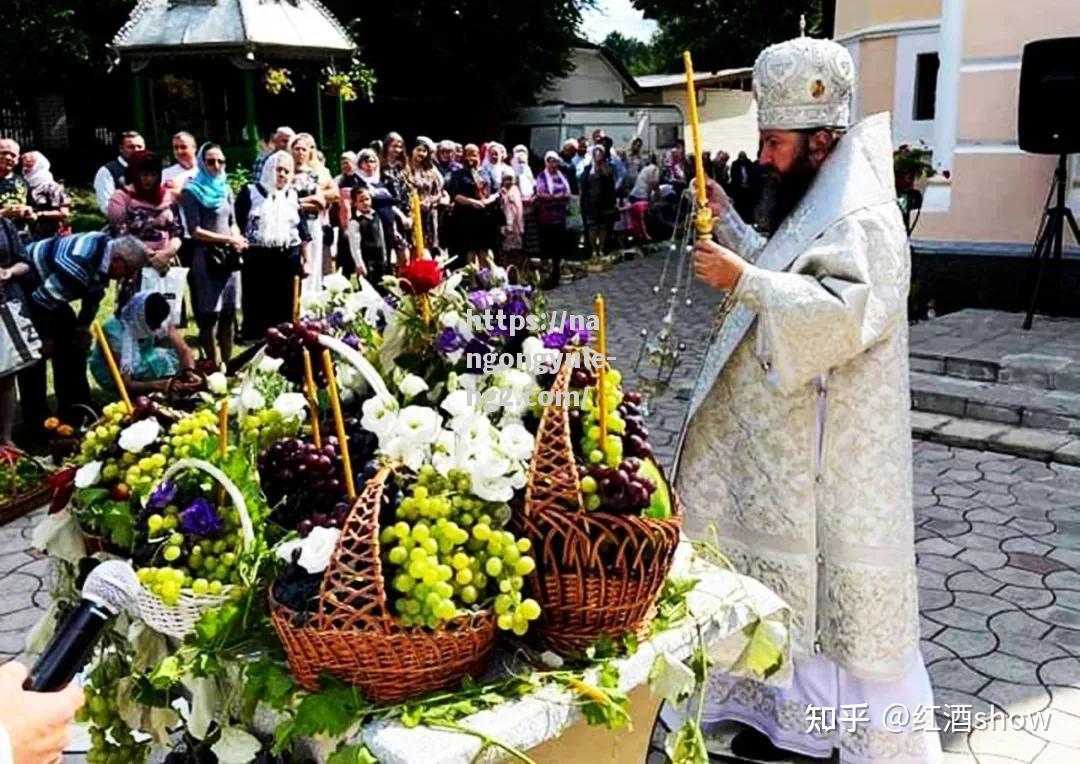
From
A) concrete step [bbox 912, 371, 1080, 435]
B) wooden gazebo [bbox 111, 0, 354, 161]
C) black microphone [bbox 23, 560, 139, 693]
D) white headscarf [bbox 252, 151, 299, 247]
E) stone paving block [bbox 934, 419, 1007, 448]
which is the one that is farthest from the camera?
wooden gazebo [bbox 111, 0, 354, 161]

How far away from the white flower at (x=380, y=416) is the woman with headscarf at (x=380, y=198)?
8069 mm

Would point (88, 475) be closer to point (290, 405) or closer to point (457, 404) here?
point (290, 405)

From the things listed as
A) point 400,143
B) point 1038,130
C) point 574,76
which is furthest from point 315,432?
point 574,76

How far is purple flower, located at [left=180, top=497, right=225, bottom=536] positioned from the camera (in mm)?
1803

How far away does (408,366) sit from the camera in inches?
90.0

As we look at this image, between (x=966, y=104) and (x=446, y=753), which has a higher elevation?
(x=966, y=104)

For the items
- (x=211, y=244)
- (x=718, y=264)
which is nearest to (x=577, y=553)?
(x=718, y=264)

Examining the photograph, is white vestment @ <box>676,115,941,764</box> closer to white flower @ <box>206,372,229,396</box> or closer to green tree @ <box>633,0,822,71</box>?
white flower @ <box>206,372,229,396</box>

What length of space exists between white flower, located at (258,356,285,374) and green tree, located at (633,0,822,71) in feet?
90.4

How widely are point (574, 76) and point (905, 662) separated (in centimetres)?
2990

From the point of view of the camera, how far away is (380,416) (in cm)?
187

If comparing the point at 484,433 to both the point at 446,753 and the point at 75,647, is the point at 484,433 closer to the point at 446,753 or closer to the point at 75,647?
the point at 446,753

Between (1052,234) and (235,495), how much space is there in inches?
295

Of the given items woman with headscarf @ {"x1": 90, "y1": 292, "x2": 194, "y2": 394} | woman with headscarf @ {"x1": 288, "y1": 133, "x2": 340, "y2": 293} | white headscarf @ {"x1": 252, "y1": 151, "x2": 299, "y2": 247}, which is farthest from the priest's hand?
woman with headscarf @ {"x1": 288, "y1": 133, "x2": 340, "y2": 293}
